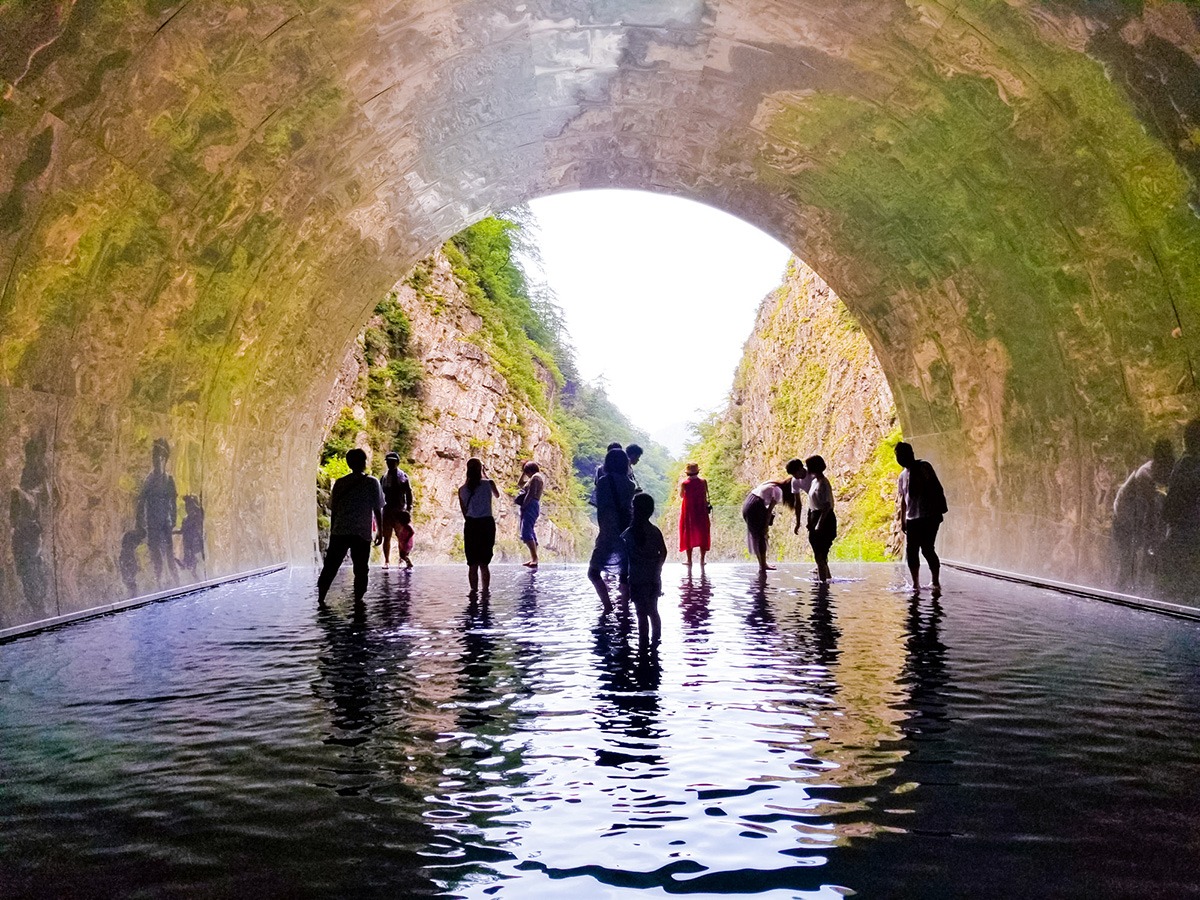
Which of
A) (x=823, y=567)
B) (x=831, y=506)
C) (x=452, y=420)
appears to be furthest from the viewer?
(x=452, y=420)

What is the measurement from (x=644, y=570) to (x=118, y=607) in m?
5.79

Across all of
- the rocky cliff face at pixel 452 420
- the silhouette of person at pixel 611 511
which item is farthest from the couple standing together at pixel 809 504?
the rocky cliff face at pixel 452 420

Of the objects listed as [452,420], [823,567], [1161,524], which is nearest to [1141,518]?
[1161,524]

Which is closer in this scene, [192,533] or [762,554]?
[192,533]

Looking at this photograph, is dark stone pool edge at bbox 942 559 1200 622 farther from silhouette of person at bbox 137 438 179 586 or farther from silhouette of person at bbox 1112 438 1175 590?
silhouette of person at bbox 137 438 179 586

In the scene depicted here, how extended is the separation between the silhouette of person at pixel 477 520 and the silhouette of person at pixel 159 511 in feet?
11.1

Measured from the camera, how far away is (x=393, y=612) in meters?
10.8

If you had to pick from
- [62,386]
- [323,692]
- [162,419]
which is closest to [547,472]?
[162,419]

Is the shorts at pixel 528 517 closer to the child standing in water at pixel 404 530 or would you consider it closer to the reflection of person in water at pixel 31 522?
the child standing in water at pixel 404 530

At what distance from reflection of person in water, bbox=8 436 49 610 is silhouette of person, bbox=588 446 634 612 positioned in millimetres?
4827

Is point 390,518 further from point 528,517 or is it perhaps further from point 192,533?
point 192,533

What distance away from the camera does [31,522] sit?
9.23 meters

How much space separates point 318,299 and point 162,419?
3.50 m

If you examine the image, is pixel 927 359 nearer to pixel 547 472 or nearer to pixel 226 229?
pixel 226 229
